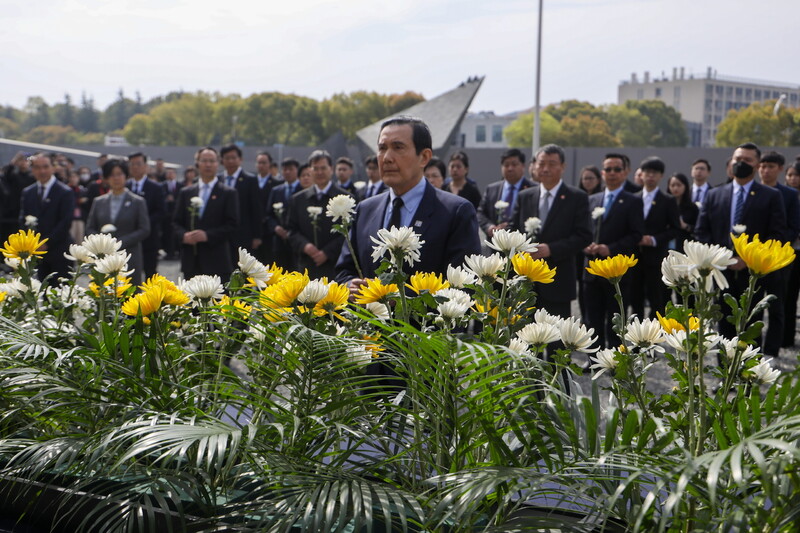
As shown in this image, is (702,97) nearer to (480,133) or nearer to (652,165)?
(480,133)

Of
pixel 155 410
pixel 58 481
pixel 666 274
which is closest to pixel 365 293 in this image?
pixel 155 410

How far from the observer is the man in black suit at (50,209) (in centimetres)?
1006

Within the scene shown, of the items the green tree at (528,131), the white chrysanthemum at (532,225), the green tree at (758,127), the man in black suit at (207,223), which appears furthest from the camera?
the green tree at (528,131)

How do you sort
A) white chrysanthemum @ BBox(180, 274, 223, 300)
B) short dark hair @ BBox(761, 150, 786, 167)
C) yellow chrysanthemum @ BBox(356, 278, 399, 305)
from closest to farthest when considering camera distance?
yellow chrysanthemum @ BBox(356, 278, 399, 305), white chrysanthemum @ BBox(180, 274, 223, 300), short dark hair @ BBox(761, 150, 786, 167)

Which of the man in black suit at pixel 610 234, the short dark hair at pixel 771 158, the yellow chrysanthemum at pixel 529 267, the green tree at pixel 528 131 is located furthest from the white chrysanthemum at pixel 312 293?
the green tree at pixel 528 131

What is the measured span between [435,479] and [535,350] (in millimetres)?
476

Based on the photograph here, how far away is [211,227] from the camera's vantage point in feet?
28.6

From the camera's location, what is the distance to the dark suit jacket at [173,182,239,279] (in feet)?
27.9

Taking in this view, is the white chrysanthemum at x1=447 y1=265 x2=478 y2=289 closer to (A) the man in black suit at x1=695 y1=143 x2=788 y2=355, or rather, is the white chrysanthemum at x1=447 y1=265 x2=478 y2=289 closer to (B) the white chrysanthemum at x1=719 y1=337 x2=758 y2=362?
(B) the white chrysanthemum at x1=719 y1=337 x2=758 y2=362

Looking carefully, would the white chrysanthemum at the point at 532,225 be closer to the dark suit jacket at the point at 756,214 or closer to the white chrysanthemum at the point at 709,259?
the dark suit jacket at the point at 756,214

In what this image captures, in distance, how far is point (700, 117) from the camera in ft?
438

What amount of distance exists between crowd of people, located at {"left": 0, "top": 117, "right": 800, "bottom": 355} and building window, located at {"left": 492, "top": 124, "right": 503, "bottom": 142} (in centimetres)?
11051

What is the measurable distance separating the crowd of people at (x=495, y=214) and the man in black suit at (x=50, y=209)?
0.05 ft

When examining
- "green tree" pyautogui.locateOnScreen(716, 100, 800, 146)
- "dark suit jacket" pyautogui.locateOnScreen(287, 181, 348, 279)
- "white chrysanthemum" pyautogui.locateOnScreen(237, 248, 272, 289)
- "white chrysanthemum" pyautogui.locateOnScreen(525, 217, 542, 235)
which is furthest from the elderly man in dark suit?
"green tree" pyautogui.locateOnScreen(716, 100, 800, 146)
